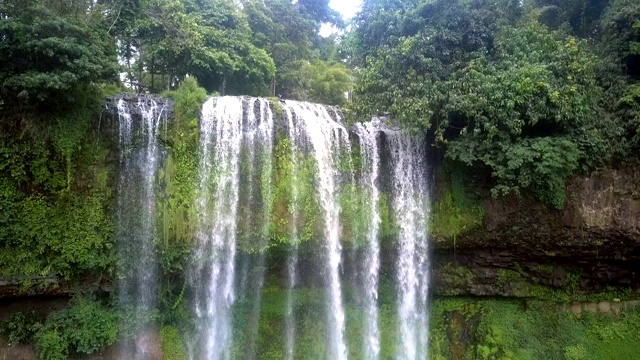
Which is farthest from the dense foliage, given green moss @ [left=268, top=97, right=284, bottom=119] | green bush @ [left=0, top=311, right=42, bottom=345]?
green bush @ [left=0, top=311, right=42, bottom=345]

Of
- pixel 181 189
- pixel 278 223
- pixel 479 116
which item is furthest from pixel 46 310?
pixel 479 116

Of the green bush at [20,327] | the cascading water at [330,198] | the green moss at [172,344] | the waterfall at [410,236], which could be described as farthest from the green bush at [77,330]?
the waterfall at [410,236]

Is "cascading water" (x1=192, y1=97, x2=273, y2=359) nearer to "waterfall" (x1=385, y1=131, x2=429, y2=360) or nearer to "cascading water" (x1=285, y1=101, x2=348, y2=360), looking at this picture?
"cascading water" (x1=285, y1=101, x2=348, y2=360)

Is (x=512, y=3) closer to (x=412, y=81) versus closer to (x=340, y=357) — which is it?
(x=412, y=81)

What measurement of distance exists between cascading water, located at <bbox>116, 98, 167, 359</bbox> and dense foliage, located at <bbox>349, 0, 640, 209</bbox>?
464 cm

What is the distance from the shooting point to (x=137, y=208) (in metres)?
9.79

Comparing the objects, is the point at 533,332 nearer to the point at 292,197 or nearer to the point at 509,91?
the point at 509,91

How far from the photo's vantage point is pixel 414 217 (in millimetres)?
10938

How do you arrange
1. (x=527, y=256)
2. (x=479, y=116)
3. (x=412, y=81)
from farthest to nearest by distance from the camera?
(x=527, y=256)
(x=412, y=81)
(x=479, y=116)

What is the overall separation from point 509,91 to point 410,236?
3783 mm

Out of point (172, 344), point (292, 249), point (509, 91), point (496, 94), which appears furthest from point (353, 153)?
point (172, 344)

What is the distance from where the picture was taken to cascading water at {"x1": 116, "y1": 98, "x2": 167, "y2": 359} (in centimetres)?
971

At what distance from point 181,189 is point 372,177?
424 cm

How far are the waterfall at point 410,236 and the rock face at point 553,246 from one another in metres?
0.48
